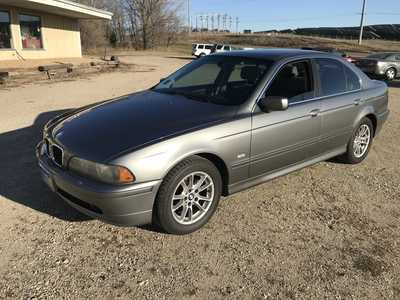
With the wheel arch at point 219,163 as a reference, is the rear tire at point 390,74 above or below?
below

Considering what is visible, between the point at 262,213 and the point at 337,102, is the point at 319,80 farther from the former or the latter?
the point at 262,213

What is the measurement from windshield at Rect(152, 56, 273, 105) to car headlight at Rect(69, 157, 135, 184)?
4.59 feet

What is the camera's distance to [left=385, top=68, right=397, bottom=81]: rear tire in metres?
17.9

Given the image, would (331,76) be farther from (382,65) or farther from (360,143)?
(382,65)

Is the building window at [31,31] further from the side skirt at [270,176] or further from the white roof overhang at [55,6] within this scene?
the side skirt at [270,176]

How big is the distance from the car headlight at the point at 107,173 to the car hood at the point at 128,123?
0.18 ft

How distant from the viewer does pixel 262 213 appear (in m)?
4.05

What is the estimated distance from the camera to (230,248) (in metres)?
3.41

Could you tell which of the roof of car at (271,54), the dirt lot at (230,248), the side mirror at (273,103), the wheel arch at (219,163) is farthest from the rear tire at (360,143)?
the wheel arch at (219,163)

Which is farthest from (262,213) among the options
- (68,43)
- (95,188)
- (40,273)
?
(68,43)

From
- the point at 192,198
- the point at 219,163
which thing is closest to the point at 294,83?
the point at 219,163

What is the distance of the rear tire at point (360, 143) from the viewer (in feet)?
17.5

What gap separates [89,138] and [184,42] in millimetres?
65081

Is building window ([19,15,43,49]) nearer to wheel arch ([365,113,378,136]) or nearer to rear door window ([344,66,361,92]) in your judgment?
rear door window ([344,66,361,92])
